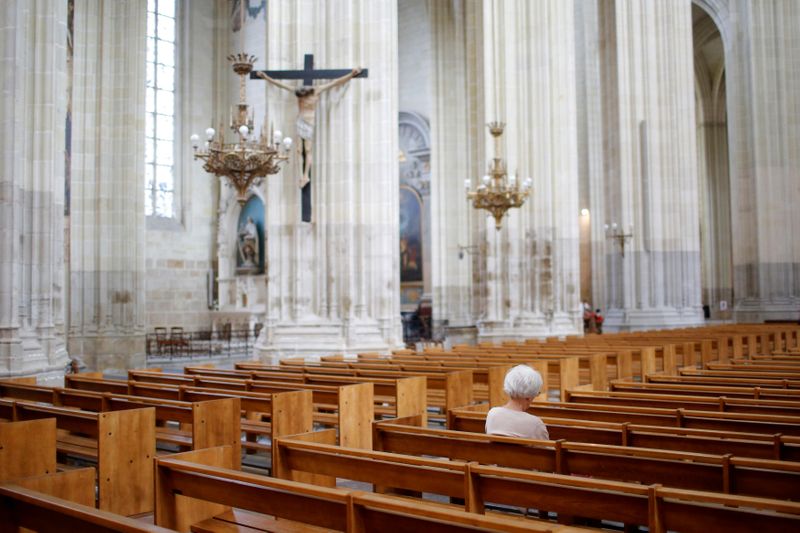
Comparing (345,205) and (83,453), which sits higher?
(345,205)

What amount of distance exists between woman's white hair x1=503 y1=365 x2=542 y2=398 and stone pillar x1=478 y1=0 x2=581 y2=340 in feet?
44.0

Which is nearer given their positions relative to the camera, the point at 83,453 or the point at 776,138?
the point at 83,453

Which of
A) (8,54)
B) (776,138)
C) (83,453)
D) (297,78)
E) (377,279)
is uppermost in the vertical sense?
(776,138)

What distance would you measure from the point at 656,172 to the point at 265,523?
21.0m

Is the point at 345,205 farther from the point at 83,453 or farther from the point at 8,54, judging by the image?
the point at 83,453

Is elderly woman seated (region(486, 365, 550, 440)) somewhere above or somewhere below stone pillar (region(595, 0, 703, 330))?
below

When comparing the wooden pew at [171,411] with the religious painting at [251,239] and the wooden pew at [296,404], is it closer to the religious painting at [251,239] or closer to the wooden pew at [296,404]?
the wooden pew at [296,404]

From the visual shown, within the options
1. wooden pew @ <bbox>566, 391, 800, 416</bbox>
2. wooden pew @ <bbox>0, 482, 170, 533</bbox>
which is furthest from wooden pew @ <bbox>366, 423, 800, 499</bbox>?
wooden pew @ <bbox>566, 391, 800, 416</bbox>

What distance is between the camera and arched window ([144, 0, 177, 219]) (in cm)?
2683

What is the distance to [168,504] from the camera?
3438mm

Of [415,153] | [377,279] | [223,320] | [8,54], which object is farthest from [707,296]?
[8,54]

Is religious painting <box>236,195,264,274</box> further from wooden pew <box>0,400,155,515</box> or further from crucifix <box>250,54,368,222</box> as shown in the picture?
wooden pew <box>0,400,155,515</box>

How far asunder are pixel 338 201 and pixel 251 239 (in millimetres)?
14925

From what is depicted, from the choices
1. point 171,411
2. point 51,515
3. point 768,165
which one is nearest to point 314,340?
point 171,411
